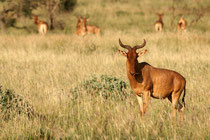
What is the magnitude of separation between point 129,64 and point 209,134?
145cm

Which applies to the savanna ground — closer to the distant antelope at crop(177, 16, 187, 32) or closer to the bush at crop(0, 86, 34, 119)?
the bush at crop(0, 86, 34, 119)

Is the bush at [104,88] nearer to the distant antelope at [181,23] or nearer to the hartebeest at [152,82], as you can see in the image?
the hartebeest at [152,82]

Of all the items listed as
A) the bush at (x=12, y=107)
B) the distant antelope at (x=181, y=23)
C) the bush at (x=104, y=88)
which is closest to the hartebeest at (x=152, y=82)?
the bush at (x=104, y=88)

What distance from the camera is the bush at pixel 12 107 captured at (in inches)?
199

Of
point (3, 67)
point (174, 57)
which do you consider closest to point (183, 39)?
point (174, 57)

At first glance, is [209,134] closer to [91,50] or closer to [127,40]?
[91,50]

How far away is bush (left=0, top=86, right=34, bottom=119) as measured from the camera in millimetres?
5051

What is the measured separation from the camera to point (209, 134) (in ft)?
13.8

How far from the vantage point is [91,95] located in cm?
629

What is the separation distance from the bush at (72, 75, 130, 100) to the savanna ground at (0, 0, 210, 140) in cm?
13

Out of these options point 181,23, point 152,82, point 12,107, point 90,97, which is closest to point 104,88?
point 90,97

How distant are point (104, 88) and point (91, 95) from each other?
0.33 m

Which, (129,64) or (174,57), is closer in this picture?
(129,64)

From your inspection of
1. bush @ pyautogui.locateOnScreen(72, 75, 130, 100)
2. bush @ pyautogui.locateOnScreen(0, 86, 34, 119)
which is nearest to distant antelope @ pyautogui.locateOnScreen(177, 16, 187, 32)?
bush @ pyautogui.locateOnScreen(72, 75, 130, 100)
